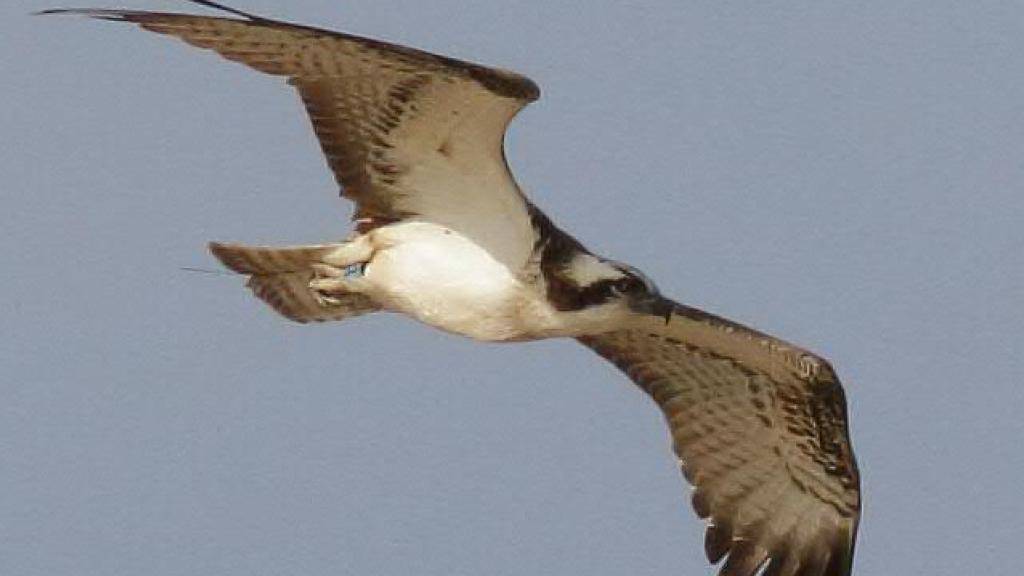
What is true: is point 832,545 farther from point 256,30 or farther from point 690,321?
point 256,30

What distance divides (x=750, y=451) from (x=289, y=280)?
2.51 m

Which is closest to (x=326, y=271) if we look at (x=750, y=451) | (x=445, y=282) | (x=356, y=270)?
(x=356, y=270)

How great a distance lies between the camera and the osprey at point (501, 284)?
10594 mm

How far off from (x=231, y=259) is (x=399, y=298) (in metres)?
1.06

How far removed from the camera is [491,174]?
11.2m

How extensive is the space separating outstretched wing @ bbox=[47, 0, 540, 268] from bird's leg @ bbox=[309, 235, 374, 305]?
162 millimetres

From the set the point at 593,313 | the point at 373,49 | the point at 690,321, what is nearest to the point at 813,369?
the point at 690,321

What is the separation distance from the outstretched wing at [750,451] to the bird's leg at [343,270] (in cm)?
155

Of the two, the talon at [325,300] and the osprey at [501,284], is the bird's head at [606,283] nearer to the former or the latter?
the osprey at [501,284]

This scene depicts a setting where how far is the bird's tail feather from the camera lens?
11.8 metres

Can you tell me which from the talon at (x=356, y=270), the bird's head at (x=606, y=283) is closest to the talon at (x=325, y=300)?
the talon at (x=356, y=270)

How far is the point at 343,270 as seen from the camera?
38.3 feet

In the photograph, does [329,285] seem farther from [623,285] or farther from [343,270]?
[623,285]

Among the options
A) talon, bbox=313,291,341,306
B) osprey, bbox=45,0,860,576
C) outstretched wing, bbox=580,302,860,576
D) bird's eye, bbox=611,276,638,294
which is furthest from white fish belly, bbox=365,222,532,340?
outstretched wing, bbox=580,302,860,576
